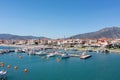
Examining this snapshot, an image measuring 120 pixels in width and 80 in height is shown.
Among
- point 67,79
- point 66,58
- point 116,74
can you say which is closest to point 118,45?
point 66,58

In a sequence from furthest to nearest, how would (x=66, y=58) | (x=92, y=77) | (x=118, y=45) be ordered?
(x=118, y=45) < (x=66, y=58) < (x=92, y=77)

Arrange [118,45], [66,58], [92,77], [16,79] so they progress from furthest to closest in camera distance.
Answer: [118,45] → [66,58] → [92,77] → [16,79]

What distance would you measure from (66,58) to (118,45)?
39704 millimetres

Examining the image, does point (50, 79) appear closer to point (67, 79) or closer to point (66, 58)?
point (67, 79)

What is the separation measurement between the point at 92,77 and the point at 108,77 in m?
2.45

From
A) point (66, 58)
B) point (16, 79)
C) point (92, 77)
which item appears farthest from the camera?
point (66, 58)

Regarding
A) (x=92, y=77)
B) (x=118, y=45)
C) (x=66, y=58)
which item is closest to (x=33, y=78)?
(x=92, y=77)

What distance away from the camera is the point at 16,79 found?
3047 centimetres

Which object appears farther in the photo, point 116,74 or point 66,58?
point 66,58

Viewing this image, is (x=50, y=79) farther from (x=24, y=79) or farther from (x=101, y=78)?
(x=101, y=78)

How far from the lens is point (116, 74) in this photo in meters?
34.6

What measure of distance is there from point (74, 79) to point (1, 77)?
10874 millimetres

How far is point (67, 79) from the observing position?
3127cm

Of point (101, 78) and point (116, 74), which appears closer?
point (101, 78)
